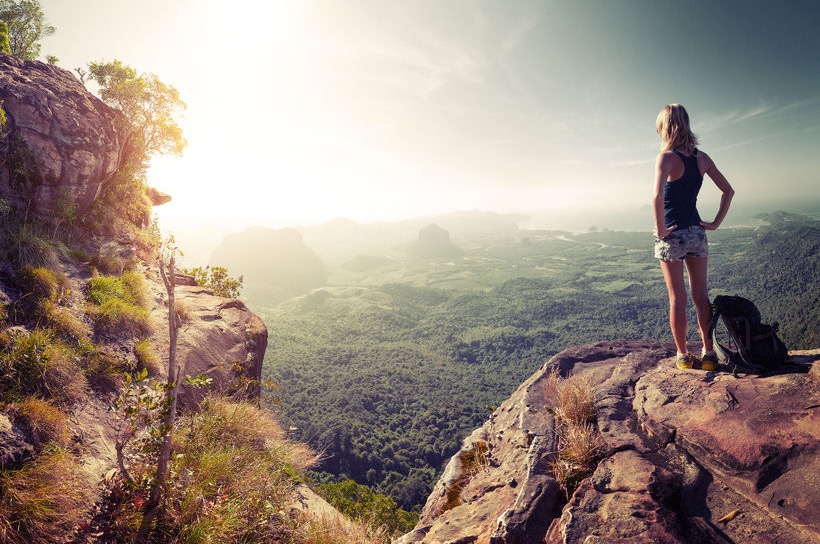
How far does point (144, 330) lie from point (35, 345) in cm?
272

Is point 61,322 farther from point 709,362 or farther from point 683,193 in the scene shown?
point 709,362

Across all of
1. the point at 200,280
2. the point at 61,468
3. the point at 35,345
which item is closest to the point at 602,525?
the point at 61,468

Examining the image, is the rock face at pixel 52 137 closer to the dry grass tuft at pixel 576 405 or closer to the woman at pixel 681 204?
the dry grass tuft at pixel 576 405

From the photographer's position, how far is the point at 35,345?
5.29 metres

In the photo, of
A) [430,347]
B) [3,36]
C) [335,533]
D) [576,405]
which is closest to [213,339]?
[335,533]

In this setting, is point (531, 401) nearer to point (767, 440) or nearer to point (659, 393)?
point (659, 393)

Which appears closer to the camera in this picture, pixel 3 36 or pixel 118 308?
pixel 118 308

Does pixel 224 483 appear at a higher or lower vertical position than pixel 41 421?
lower

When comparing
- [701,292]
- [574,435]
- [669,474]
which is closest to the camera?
[669,474]

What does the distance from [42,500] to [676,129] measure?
9164mm

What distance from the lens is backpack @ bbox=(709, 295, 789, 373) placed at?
14.1ft

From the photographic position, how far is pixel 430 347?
14000 cm

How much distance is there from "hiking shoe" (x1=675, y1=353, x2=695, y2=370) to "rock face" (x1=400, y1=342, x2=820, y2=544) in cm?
15

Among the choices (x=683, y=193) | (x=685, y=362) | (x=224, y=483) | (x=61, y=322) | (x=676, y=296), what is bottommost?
(x=224, y=483)
